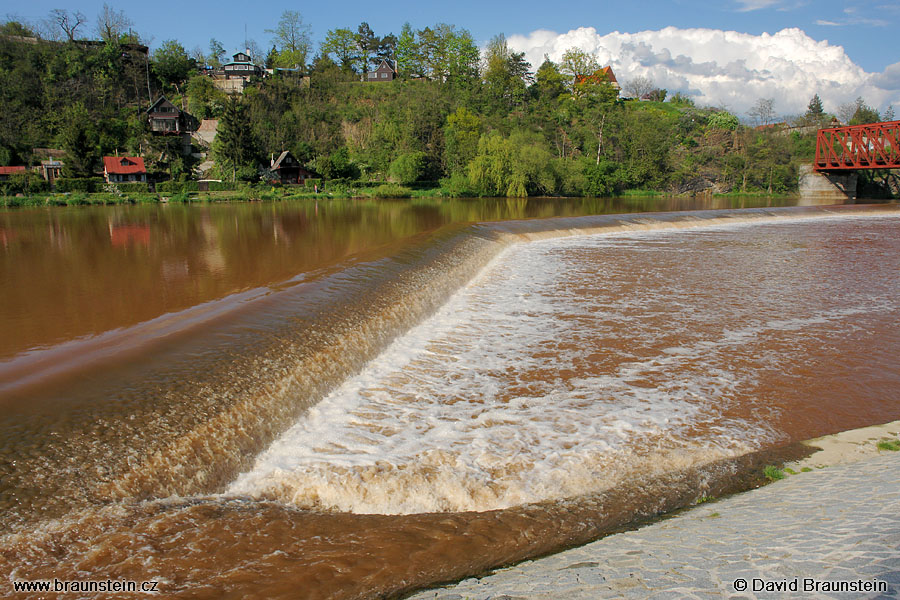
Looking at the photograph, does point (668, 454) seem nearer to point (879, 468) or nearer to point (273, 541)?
point (879, 468)

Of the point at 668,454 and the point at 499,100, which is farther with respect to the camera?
the point at 499,100

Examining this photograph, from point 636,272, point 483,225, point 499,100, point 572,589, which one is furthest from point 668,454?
point 499,100

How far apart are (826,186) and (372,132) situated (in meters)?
44.7

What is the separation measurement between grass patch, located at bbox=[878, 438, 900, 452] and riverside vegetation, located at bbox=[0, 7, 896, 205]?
139 ft

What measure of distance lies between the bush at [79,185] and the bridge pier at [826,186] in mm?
57645

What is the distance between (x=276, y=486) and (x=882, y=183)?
5950 centimetres

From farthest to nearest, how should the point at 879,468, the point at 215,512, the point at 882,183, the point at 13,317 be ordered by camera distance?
the point at 882,183
the point at 13,317
the point at 879,468
the point at 215,512

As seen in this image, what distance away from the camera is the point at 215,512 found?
13.1 ft

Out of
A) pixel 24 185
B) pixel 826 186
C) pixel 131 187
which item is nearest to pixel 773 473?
pixel 24 185

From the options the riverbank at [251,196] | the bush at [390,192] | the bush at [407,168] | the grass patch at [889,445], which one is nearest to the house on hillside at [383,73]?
the bush at [407,168]

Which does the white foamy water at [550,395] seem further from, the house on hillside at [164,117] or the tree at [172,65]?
the tree at [172,65]

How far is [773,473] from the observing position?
4645 millimetres
